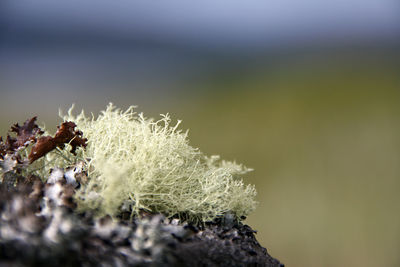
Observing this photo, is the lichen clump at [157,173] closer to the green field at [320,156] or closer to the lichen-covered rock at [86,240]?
the lichen-covered rock at [86,240]

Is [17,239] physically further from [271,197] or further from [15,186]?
[271,197]

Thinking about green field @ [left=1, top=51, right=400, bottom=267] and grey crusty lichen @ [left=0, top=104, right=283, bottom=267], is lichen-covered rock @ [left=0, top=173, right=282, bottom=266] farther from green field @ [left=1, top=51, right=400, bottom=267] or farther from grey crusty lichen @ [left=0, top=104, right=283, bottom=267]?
green field @ [left=1, top=51, right=400, bottom=267]

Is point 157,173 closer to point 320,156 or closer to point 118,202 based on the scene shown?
point 118,202

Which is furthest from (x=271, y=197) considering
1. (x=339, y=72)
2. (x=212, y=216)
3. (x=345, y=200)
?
(x=212, y=216)

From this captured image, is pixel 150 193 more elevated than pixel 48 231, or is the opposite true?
pixel 150 193

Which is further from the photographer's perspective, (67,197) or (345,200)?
(345,200)

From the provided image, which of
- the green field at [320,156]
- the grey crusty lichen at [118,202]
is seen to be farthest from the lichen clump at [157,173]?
the green field at [320,156]
